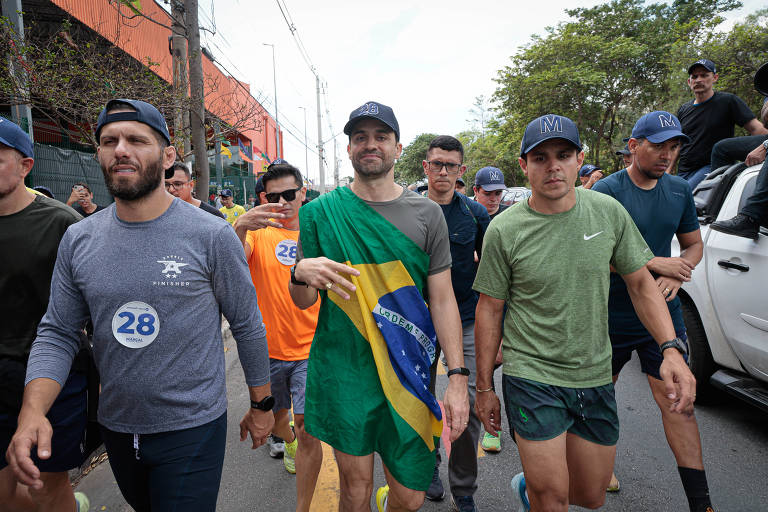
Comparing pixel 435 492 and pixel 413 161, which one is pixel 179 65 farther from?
pixel 413 161

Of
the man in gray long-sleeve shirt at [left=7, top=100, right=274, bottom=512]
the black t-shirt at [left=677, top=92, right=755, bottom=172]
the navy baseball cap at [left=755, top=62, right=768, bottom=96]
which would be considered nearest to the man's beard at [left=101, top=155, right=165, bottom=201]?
the man in gray long-sleeve shirt at [left=7, top=100, right=274, bottom=512]

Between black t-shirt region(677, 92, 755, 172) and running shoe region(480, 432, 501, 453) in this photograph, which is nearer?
running shoe region(480, 432, 501, 453)

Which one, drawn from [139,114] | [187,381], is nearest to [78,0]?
[139,114]

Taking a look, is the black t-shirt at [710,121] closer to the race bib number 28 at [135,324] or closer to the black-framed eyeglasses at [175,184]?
the black-framed eyeglasses at [175,184]

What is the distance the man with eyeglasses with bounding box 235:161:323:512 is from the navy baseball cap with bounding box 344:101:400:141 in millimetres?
947

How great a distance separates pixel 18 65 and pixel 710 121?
9095 mm

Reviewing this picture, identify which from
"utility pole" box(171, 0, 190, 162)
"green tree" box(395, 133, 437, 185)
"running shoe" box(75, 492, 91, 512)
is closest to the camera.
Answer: "running shoe" box(75, 492, 91, 512)

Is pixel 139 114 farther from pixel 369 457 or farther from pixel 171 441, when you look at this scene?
pixel 369 457

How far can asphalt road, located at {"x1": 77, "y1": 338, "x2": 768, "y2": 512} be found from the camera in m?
2.88

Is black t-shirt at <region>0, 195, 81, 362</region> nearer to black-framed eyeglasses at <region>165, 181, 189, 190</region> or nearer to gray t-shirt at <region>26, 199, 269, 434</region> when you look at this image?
gray t-shirt at <region>26, 199, 269, 434</region>

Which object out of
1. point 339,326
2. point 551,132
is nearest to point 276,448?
point 339,326

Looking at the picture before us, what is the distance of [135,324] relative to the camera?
183 centimetres

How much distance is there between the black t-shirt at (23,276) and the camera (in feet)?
7.20

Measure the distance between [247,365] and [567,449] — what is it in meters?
1.64
